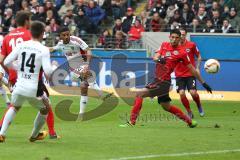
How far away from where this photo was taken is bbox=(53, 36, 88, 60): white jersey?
18336 millimetres

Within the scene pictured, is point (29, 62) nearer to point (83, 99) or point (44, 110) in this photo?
point (44, 110)

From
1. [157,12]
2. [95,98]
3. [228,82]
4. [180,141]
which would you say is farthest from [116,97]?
[180,141]

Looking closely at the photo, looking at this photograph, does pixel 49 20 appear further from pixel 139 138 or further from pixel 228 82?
pixel 139 138

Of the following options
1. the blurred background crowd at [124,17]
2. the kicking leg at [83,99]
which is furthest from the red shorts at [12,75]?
the blurred background crowd at [124,17]

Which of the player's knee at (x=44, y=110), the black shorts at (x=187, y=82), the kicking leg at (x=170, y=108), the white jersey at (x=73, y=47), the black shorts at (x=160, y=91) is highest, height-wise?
the player's knee at (x=44, y=110)

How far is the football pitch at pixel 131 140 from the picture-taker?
1151cm

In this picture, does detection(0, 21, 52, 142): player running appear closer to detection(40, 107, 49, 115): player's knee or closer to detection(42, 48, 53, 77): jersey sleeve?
detection(42, 48, 53, 77): jersey sleeve

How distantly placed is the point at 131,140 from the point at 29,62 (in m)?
2.52

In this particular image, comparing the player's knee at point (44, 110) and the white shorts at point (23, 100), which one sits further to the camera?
the player's knee at point (44, 110)

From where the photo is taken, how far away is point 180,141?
1345 centimetres

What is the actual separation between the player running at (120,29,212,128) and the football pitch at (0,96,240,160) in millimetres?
403

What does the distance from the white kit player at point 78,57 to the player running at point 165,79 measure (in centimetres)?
262

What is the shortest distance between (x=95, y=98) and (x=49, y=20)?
8.65 metres

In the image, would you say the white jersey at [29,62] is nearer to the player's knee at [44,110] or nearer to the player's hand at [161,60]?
the player's knee at [44,110]
